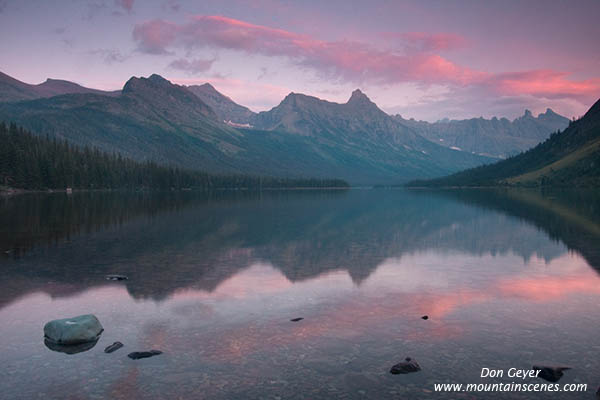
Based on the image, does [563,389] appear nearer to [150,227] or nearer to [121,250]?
[121,250]

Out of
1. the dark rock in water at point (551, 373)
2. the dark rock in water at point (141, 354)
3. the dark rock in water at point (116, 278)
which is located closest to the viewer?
the dark rock in water at point (551, 373)

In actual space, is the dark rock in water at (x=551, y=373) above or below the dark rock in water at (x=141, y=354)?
above

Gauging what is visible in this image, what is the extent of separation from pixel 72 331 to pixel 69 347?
0.88m

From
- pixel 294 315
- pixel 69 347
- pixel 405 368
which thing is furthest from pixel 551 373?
pixel 69 347

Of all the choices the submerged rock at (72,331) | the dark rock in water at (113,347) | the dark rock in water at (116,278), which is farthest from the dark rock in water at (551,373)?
the dark rock in water at (116,278)

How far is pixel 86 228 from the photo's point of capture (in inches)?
2766

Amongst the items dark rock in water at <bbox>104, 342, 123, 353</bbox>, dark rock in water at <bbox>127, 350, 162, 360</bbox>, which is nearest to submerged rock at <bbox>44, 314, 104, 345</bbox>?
dark rock in water at <bbox>104, 342, 123, 353</bbox>

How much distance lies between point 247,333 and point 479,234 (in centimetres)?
5604

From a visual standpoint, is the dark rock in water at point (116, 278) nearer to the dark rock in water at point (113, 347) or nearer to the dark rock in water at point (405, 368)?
the dark rock in water at point (113, 347)

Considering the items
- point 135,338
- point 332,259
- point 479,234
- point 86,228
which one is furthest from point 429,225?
point 135,338

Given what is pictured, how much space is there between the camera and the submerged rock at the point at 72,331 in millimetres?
21797

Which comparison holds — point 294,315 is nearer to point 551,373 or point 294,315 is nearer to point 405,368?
point 405,368

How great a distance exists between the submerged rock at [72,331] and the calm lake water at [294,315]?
2.46 feet

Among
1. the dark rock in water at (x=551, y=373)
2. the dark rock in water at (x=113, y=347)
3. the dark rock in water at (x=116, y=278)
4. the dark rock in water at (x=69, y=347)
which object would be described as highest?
the dark rock in water at (x=551, y=373)
